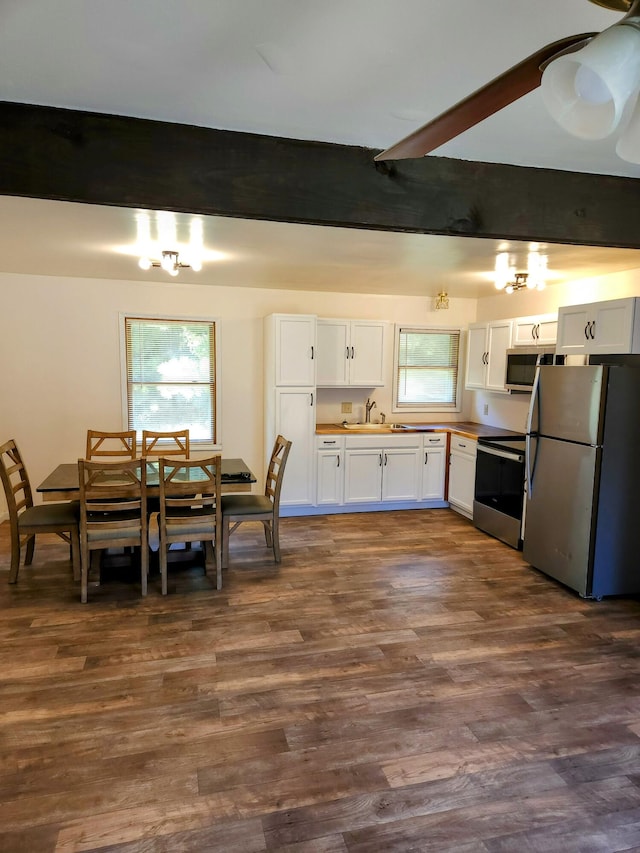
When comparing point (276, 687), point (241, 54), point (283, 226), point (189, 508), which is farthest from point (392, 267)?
point (276, 687)

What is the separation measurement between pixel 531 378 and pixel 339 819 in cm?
393

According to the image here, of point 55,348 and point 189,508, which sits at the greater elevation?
point 55,348

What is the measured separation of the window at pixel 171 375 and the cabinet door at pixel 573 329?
341 centimetres

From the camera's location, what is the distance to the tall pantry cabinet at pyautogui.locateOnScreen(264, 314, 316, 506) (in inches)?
208

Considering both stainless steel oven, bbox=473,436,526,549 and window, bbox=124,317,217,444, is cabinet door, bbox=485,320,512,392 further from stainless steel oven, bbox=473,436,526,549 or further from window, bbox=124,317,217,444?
window, bbox=124,317,217,444

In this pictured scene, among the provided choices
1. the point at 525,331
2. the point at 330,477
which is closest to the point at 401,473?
the point at 330,477

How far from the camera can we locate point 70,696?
2.54 metres

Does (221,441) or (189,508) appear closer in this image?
(189,508)

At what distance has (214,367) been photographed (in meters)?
5.68

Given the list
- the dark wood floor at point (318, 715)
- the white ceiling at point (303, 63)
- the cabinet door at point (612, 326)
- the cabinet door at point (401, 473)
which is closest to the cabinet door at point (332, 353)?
the cabinet door at point (401, 473)

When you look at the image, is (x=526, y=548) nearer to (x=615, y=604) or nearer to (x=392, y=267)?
(x=615, y=604)

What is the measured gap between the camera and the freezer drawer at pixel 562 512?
3.71 meters

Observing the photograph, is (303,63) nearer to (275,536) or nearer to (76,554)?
(275,536)

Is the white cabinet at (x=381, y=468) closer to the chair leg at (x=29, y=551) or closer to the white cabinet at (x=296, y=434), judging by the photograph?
the white cabinet at (x=296, y=434)
